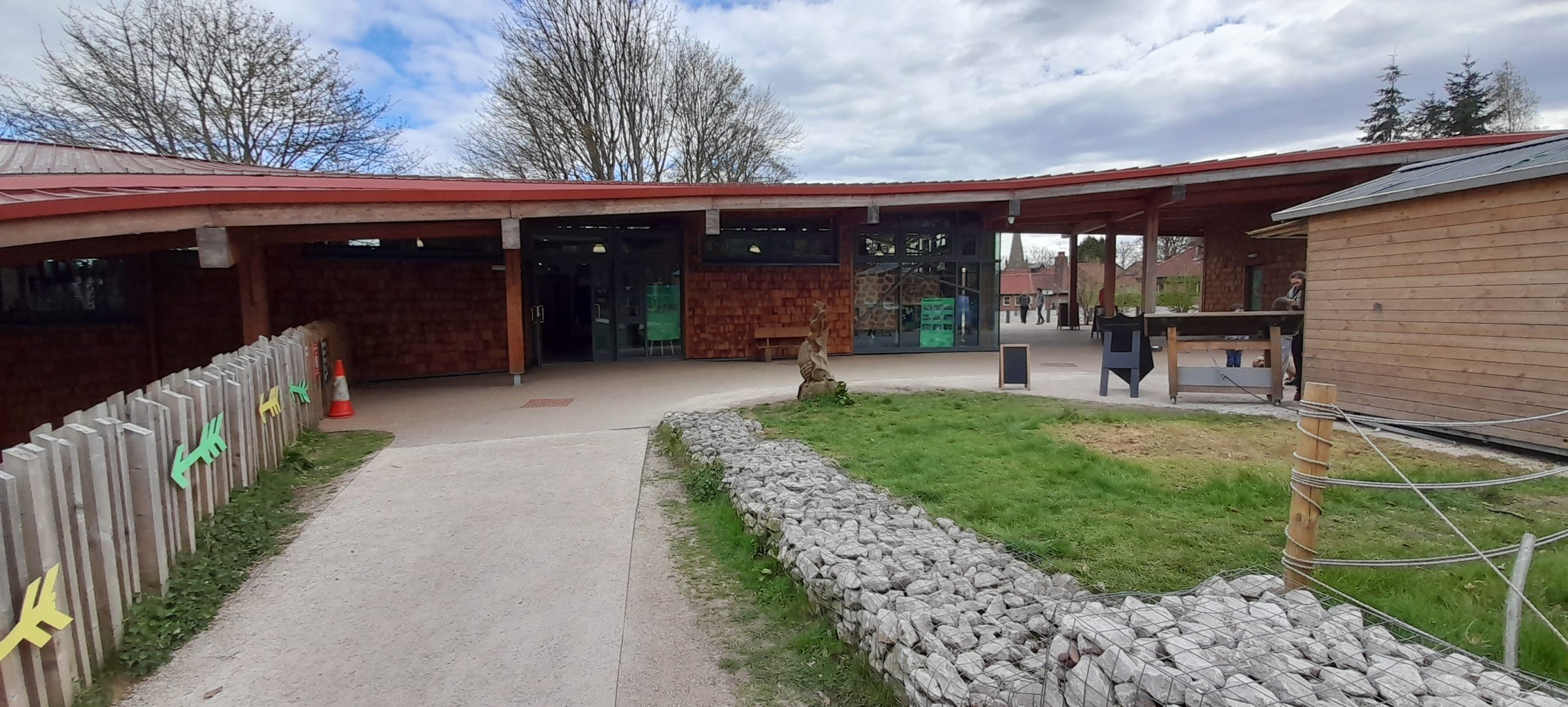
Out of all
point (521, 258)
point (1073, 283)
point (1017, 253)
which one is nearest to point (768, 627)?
point (521, 258)

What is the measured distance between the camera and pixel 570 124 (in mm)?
23719

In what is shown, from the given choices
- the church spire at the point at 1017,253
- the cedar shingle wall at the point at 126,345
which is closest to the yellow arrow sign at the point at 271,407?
the cedar shingle wall at the point at 126,345

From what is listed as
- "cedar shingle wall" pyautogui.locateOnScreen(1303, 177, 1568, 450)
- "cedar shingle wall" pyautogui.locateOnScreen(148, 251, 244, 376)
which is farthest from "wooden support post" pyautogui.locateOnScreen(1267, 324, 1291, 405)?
→ "cedar shingle wall" pyautogui.locateOnScreen(148, 251, 244, 376)

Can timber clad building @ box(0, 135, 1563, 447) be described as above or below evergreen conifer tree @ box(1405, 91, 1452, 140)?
below

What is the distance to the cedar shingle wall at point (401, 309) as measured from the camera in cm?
1114

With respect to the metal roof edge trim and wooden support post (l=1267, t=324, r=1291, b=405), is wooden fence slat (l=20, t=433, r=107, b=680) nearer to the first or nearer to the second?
the metal roof edge trim

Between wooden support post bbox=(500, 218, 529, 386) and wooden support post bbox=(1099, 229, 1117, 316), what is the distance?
13.9 meters

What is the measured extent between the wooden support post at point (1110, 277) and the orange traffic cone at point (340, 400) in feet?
53.0

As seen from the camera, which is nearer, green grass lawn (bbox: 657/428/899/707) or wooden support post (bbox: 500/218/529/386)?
green grass lawn (bbox: 657/428/899/707)

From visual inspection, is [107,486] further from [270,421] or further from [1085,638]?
[1085,638]

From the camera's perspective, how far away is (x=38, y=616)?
2377 mm

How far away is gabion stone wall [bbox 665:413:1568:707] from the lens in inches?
79.7

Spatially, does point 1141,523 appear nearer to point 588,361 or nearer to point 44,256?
point 44,256

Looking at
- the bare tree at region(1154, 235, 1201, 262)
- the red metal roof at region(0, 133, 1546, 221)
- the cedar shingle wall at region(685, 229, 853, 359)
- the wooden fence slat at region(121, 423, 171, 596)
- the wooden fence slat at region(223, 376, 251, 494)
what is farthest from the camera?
the bare tree at region(1154, 235, 1201, 262)
